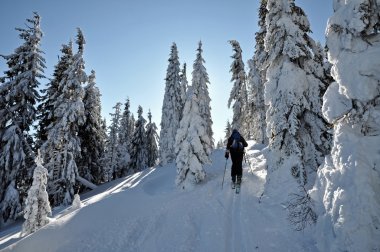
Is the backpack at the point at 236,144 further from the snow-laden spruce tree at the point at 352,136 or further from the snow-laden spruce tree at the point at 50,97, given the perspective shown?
the snow-laden spruce tree at the point at 50,97

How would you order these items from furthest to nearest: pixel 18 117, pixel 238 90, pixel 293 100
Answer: pixel 238 90 < pixel 18 117 < pixel 293 100

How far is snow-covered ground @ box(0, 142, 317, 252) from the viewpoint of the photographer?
7.15 m

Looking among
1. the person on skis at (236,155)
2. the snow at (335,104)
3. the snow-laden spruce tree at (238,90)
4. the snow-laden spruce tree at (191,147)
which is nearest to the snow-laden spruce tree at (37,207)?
the snow-laden spruce tree at (191,147)

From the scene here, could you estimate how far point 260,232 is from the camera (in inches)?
293

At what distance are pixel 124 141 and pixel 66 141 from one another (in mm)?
27522

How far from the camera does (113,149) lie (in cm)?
5238

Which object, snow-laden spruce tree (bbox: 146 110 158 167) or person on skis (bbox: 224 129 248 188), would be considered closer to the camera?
person on skis (bbox: 224 129 248 188)

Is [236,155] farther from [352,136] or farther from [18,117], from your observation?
[18,117]

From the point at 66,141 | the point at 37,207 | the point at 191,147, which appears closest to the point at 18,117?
the point at 66,141

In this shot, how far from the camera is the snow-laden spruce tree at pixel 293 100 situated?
36.8ft

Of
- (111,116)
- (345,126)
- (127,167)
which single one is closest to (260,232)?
(345,126)

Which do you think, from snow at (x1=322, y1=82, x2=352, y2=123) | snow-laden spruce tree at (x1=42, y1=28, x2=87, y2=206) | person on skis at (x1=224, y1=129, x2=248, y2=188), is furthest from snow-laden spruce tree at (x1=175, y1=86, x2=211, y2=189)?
snow-laden spruce tree at (x1=42, y1=28, x2=87, y2=206)

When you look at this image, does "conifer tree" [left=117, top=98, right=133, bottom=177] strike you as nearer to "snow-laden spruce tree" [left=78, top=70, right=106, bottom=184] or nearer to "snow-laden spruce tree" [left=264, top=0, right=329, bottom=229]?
"snow-laden spruce tree" [left=78, top=70, right=106, bottom=184]

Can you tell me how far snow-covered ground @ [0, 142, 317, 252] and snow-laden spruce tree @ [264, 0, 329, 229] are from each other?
1.70m
